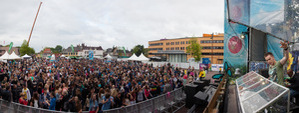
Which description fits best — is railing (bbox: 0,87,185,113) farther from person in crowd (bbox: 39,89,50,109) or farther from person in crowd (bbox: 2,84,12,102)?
person in crowd (bbox: 39,89,50,109)

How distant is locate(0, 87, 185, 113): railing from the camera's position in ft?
18.8

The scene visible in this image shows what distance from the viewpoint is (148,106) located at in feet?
22.2

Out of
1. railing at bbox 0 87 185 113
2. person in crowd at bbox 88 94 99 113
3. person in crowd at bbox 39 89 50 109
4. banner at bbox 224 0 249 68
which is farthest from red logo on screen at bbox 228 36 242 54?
person in crowd at bbox 39 89 50 109

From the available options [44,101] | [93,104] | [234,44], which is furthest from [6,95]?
[234,44]

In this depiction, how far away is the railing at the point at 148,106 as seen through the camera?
5729 mm

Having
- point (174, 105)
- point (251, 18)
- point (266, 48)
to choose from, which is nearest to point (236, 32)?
point (266, 48)

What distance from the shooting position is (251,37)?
11516 millimetres

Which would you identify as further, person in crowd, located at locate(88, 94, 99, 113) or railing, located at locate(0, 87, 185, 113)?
person in crowd, located at locate(88, 94, 99, 113)

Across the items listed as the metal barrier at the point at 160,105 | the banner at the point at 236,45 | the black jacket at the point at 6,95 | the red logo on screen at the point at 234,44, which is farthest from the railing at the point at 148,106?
the red logo on screen at the point at 234,44

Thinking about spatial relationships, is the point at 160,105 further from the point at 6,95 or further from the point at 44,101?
the point at 6,95

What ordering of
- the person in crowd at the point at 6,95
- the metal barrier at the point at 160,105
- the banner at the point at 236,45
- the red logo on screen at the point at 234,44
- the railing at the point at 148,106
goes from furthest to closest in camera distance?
1. the red logo on screen at the point at 234,44
2. the banner at the point at 236,45
3. the person in crowd at the point at 6,95
4. the metal barrier at the point at 160,105
5. the railing at the point at 148,106

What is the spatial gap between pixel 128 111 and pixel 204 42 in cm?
5658

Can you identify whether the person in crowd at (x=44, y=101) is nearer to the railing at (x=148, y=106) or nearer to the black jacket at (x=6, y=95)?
the railing at (x=148, y=106)

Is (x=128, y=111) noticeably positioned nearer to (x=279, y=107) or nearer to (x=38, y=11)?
(x=279, y=107)
